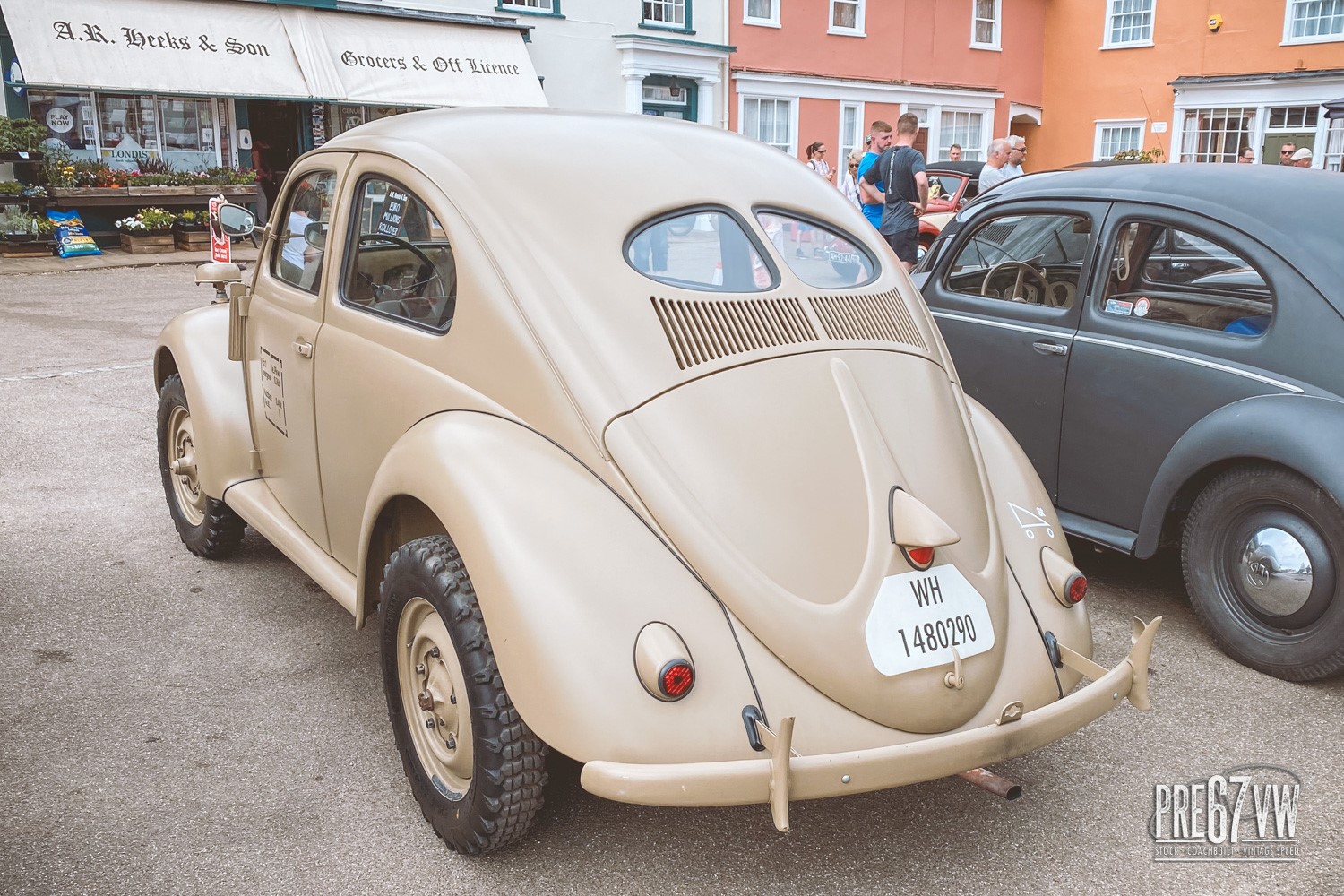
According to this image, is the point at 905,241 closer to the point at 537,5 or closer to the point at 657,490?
the point at 657,490

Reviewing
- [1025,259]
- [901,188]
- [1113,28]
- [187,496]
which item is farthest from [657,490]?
[1113,28]

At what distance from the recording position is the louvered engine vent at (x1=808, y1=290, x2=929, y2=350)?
125 inches

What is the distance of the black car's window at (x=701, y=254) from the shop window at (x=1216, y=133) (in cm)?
2776

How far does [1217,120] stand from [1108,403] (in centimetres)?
2662

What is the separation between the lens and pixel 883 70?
26172 millimetres

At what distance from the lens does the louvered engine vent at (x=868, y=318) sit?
3.17 m

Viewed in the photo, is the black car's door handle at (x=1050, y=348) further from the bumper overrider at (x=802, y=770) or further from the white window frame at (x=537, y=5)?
the white window frame at (x=537, y=5)

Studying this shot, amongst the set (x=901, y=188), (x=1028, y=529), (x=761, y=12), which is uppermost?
(x=761, y=12)

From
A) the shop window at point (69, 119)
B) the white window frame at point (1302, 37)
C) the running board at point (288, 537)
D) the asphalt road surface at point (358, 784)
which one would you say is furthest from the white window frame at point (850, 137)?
the running board at point (288, 537)

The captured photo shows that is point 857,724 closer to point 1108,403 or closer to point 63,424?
point 1108,403

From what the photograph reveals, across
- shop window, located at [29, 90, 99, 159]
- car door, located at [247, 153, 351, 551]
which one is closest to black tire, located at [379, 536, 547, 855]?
car door, located at [247, 153, 351, 551]

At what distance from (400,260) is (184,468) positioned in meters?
1.94

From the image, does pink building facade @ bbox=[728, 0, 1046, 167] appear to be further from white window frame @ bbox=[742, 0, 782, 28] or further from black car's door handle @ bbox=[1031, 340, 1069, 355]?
black car's door handle @ bbox=[1031, 340, 1069, 355]

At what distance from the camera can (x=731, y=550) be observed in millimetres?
2641
